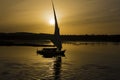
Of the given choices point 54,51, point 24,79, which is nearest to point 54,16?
point 54,51

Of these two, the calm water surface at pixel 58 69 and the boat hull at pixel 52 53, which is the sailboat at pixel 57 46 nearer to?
the boat hull at pixel 52 53

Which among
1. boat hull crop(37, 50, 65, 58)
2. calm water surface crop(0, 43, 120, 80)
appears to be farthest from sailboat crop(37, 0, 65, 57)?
calm water surface crop(0, 43, 120, 80)

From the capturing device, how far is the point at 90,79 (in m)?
34.6

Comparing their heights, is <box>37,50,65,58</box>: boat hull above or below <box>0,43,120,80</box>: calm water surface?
below

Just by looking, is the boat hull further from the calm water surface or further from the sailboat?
the calm water surface

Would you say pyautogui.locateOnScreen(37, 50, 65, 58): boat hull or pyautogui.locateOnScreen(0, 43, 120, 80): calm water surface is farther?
pyautogui.locateOnScreen(37, 50, 65, 58): boat hull

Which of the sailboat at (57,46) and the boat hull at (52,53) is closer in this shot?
the sailboat at (57,46)

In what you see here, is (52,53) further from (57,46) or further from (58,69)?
(58,69)

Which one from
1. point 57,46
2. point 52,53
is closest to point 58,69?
point 57,46

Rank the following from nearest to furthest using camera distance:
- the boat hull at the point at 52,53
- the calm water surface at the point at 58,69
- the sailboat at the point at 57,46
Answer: the calm water surface at the point at 58,69, the sailboat at the point at 57,46, the boat hull at the point at 52,53

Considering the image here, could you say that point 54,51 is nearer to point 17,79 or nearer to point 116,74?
point 116,74

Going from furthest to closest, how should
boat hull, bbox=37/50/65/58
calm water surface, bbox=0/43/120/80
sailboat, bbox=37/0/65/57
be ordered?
boat hull, bbox=37/50/65/58 → sailboat, bbox=37/0/65/57 → calm water surface, bbox=0/43/120/80

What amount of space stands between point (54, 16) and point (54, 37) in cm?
565

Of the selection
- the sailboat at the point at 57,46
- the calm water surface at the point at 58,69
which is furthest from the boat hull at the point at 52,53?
the calm water surface at the point at 58,69
